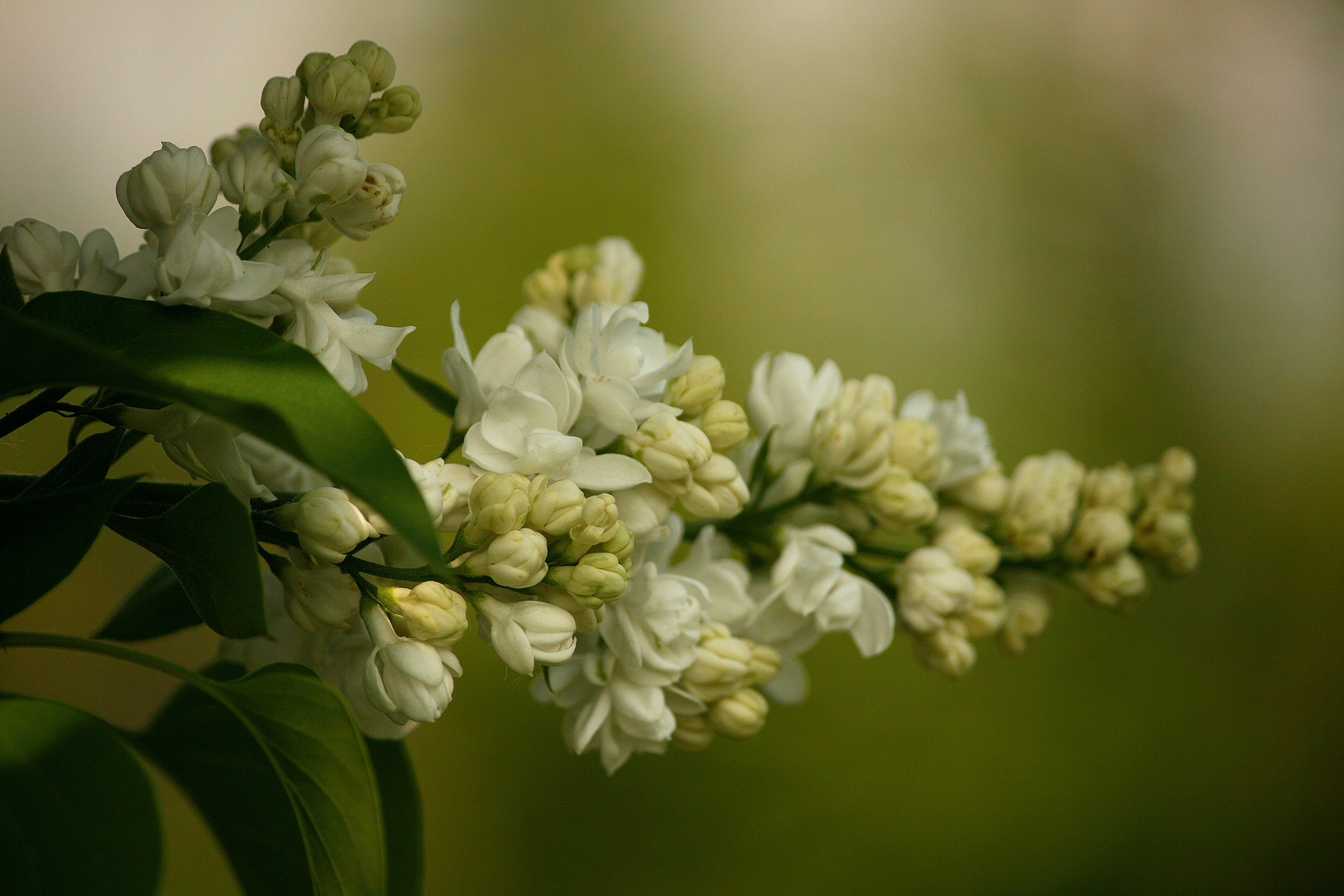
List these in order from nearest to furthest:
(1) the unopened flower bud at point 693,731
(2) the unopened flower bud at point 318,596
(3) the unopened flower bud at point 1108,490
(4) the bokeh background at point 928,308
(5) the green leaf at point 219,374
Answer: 1. (5) the green leaf at point 219,374
2. (2) the unopened flower bud at point 318,596
3. (1) the unopened flower bud at point 693,731
4. (3) the unopened flower bud at point 1108,490
5. (4) the bokeh background at point 928,308

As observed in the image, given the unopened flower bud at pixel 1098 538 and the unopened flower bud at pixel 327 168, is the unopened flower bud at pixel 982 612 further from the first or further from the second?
the unopened flower bud at pixel 327 168

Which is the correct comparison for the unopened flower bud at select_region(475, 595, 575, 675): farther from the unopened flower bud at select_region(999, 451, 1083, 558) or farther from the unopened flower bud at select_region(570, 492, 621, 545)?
the unopened flower bud at select_region(999, 451, 1083, 558)

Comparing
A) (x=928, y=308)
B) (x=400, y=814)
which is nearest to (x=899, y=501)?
(x=400, y=814)

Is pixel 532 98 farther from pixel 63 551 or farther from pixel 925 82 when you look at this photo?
pixel 63 551

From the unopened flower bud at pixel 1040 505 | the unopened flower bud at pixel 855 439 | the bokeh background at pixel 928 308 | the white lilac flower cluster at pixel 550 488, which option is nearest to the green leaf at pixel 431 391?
the white lilac flower cluster at pixel 550 488

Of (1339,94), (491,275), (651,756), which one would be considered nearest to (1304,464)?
(1339,94)

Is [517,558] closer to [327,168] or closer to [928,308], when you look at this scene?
[327,168]
